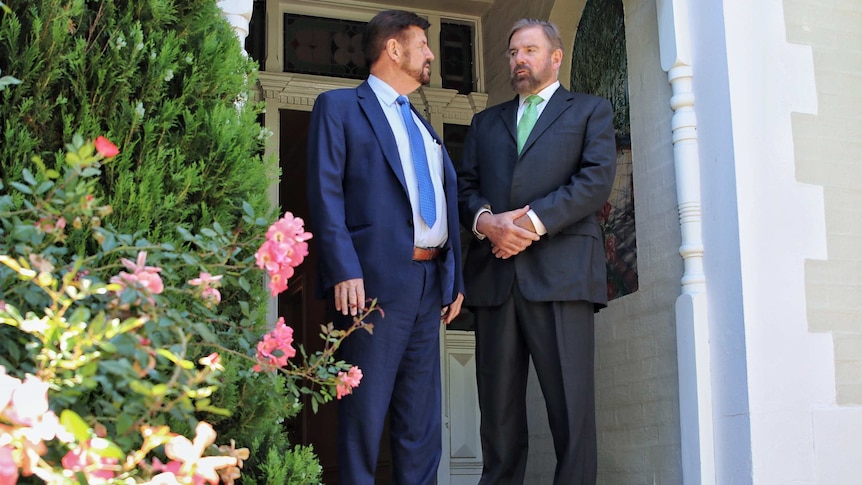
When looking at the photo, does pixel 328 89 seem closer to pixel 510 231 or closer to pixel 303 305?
pixel 510 231

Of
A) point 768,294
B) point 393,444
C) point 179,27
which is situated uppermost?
point 179,27

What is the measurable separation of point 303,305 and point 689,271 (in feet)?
17.4

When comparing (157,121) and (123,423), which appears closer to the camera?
(123,423)

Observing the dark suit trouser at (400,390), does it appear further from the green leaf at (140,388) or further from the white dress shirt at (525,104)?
the green leaf at (140,388)

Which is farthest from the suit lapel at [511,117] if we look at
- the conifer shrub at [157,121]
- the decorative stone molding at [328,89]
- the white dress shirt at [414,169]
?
the decorative stone molding at [328,89]

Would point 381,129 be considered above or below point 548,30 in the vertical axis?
below

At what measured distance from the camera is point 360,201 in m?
3.55

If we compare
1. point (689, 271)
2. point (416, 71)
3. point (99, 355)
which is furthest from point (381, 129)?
point (99, 355)

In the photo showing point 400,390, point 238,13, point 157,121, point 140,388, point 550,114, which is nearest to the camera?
point 140,388

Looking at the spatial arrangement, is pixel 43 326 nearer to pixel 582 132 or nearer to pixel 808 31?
pixel 582 132

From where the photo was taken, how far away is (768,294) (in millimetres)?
3855

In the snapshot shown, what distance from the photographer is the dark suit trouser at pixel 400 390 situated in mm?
3348

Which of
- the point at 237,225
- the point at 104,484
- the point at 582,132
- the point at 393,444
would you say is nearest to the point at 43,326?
the point at 104,484

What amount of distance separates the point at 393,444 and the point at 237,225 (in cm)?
111
